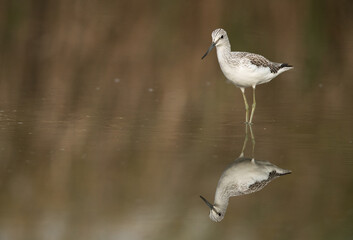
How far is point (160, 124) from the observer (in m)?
8.43

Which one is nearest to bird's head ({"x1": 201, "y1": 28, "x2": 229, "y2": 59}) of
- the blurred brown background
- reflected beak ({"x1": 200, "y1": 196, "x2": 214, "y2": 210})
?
the blurred brown background

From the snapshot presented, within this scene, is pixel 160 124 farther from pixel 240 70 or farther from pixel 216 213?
pixel 216 213

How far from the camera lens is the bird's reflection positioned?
561cm

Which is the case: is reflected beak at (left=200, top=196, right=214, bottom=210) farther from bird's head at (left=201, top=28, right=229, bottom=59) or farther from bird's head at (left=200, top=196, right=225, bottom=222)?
bird's head at (left=201, top=28, right=229, bottom=59)

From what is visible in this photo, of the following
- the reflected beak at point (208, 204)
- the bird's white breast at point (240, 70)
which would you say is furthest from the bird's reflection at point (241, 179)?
the bird's white breast at point (240, 70)

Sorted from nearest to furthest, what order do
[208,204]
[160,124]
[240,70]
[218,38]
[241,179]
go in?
[208,204] < [241,179] < [160,124] < [240,70] < [218,38]

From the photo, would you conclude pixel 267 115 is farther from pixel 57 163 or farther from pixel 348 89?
pixel 57 163

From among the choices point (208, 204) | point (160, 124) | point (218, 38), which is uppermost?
point (218, 38)

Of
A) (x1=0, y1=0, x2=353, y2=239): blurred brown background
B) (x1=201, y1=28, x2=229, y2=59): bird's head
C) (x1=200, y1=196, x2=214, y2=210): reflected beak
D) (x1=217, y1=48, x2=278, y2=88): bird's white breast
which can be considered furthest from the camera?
(x1=201, y1=28, x2=229, y2=59): bird's head

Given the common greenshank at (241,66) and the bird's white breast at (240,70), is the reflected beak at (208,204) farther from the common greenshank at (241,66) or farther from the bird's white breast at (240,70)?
the bird's white breast at (240,70)

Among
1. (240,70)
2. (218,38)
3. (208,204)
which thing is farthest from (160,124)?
(208,204)

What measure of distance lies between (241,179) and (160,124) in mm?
2291

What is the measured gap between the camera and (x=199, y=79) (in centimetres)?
1126

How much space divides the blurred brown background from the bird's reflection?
0.27 ft
